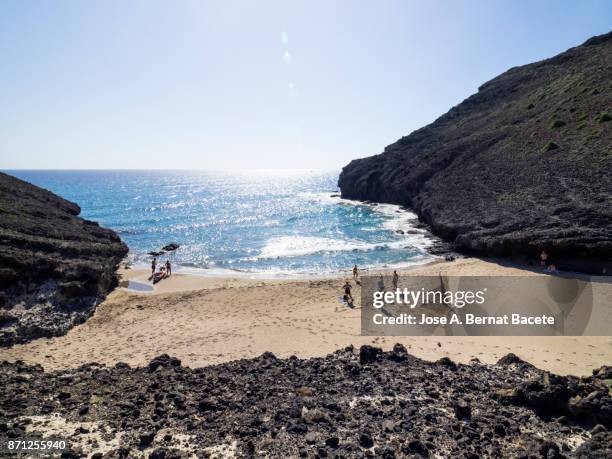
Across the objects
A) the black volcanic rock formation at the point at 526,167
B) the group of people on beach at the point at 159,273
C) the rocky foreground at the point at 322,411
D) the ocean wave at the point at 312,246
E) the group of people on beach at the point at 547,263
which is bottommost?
the group of people on beach at the point at 159,273

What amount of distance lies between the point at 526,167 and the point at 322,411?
3873 cm

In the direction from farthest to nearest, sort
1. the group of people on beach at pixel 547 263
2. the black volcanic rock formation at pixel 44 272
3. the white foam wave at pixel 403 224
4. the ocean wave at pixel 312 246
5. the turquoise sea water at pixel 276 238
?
the white foam wave at pixel 403 224 → the ocean wave at pixel 312 246 → the turquoise sea water at pixel 276 238 → the group of people on beach at pixel 547 263 → the black volcanic rock formation at pixel 44 272

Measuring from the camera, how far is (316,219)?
64812 mm

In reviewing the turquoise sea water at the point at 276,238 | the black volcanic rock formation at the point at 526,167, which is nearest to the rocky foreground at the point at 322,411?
the black volcanic rock formation at the point at 526,167

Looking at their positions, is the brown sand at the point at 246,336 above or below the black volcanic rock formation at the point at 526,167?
below

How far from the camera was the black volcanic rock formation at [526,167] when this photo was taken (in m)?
27.7

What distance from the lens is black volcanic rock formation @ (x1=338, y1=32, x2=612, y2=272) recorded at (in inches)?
1092

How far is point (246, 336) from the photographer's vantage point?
57.5 feet

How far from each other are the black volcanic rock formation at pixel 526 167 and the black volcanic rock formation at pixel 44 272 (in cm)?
3057

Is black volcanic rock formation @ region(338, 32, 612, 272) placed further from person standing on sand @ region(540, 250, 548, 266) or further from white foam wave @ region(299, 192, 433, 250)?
white foam wave @ region(299, 192, 433, 250)

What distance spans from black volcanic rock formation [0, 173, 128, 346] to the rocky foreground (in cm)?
683

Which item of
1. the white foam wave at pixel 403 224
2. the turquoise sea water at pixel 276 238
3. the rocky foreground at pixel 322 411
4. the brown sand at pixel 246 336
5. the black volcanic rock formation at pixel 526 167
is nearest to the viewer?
the rocky foreground at pixel 322 411

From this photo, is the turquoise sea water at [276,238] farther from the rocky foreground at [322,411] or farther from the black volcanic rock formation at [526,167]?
the rocky foreground at [322,411]

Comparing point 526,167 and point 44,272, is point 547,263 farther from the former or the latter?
point 44,272
